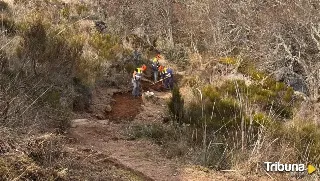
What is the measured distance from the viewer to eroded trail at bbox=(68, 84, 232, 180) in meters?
4.61

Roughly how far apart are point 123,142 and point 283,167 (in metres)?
2.42

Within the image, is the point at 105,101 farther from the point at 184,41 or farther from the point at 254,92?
the point at 184,41

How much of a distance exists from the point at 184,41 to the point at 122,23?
8.38ft

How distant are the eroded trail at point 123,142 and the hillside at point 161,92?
0.02 m

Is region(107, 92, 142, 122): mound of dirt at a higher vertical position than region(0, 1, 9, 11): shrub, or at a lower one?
lower

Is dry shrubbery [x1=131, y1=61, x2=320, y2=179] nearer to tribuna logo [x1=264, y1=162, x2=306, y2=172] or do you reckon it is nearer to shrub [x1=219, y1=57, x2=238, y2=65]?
tribuna logo [x1=264, y1=162, x2=306, y2=172]

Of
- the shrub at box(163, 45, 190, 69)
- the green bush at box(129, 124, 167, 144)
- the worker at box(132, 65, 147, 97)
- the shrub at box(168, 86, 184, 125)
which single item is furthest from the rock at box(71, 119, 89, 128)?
the shrub at box(163, 45, 190, 69)

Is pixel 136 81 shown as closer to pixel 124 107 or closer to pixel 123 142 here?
pixel 124 107

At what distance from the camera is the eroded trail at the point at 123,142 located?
181 inches

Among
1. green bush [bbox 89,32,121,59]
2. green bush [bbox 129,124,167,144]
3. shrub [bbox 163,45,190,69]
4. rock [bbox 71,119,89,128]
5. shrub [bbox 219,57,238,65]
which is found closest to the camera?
green bush [bbox 129,124,167,144]

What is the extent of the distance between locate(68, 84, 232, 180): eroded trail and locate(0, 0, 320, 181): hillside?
2 centimetres

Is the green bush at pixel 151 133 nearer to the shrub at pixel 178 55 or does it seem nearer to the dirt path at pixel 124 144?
the dirt path at pixel 124 144

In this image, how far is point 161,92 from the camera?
10.5 meters

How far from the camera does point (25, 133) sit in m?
4.09
